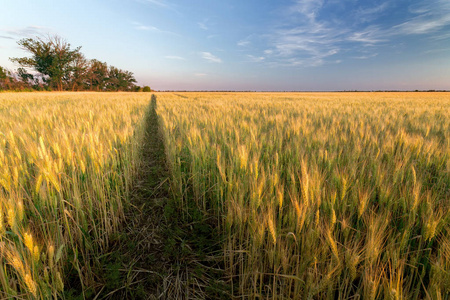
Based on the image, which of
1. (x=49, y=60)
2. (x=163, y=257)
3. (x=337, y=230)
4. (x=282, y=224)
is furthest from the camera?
(x=49, y=60)

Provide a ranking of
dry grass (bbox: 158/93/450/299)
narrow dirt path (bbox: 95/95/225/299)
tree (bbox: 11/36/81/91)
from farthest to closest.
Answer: tree (bbox: 11/36/81/91), narrow dirt path (bbox: 95/95/225/299), dry grass (bbox: 158/93/450/299)

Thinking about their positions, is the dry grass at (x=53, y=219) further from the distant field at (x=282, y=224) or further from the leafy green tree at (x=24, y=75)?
the leafy green tree at (x=24, y=75)

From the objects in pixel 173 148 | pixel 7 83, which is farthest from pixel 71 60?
pixel 173 148

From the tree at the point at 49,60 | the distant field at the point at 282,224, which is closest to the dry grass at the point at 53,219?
the distant field at the point at 282,224

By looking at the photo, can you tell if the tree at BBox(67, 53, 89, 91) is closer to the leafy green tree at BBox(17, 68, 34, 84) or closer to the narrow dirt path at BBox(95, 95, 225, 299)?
the leafy green tree at BBox(17, 68, 34, 84)

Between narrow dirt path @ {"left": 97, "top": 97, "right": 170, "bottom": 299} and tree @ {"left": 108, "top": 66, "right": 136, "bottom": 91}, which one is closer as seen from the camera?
narrow dirt path @ {"left": 97, "top": 97, "right": 170, "bottom": 299}

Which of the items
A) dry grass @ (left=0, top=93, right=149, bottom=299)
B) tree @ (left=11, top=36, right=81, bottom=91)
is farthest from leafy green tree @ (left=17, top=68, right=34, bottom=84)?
dry grass @ (left=0, top=93, right=149, bottom=299)

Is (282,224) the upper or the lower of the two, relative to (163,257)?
upper

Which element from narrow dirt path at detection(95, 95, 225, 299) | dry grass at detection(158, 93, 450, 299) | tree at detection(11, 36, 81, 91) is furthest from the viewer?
tree at detection(11, 36, 81, 91)

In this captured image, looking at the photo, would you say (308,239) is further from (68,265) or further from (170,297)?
(68,265)

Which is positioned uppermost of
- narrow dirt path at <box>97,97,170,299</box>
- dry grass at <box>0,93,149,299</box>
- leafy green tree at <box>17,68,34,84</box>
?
leafy green tree at <box>17,68,34,84</box>

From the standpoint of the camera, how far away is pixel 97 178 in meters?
1.60

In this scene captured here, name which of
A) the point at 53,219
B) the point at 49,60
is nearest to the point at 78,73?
the point at 49,60

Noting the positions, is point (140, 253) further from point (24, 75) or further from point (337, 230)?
point (24, 75)
